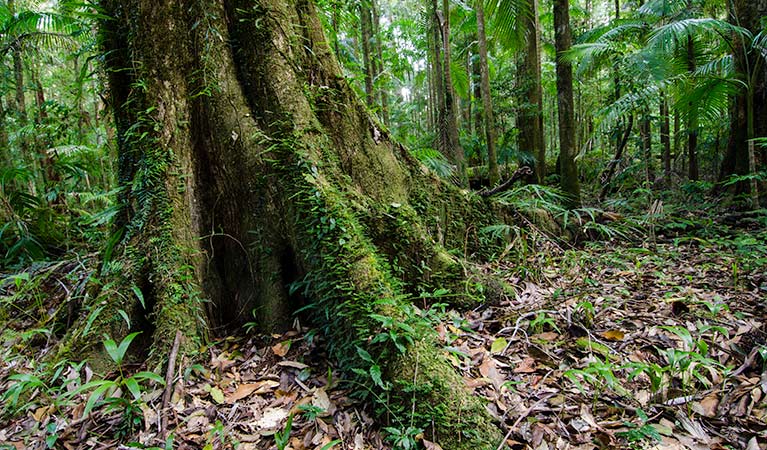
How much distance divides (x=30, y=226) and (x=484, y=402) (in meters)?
4.94

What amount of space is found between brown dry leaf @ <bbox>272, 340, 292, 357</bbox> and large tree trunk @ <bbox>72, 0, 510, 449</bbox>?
15cm

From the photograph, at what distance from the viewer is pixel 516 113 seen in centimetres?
787

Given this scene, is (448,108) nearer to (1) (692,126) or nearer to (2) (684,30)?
(2) (684,30)

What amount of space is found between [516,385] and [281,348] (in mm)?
1320

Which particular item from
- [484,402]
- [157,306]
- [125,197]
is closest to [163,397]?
[157,306]

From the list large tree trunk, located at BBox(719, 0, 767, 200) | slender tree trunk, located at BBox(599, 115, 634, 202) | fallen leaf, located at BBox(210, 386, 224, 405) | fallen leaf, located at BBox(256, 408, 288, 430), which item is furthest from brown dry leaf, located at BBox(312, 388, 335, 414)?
large tree trunk, located at BBox(719, 0, 767, 200)

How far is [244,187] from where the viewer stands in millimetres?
2627

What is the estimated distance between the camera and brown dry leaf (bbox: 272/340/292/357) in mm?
2365

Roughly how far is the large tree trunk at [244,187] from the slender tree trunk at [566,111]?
10.4ft

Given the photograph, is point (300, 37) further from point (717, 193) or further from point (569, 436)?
point (717, 193)

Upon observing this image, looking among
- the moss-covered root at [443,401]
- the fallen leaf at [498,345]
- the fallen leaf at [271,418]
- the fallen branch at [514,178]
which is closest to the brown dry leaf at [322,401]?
the fallen leaf at [271,418]

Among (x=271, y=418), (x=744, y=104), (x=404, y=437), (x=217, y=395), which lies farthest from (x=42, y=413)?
(x=744, y=104)

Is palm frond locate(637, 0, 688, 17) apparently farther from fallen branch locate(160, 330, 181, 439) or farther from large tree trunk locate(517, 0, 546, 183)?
fallen branch locate(160, 330, 181, 439)

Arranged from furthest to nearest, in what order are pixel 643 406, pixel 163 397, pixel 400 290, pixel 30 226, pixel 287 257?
pixel 30 226
pixel 287 257
pixel 400 290
pixel 163 397
pixel 643 406
